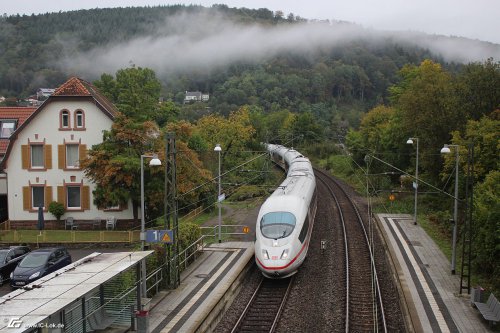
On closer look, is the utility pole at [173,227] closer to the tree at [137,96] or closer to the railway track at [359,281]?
the railway track at [359,281]

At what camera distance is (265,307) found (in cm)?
1941

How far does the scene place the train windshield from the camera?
2166 centimetres

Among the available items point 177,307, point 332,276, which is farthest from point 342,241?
point 177,307

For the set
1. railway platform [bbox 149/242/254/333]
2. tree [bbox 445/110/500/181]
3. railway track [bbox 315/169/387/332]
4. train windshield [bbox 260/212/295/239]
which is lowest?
railway track [bbox 315/169/387/332]

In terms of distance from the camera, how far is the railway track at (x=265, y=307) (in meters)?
17.6

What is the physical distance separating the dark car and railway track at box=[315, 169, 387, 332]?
13.4 m

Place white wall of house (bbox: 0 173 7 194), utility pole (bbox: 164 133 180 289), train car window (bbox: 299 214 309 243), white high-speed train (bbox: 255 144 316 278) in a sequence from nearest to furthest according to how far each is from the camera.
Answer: utility pole (bbox: 164 133 180 289), white high-speed train (bbox: 255 144 316 278), train car window (bbox: 299 214 309 243), white wall of house (bbox: 0 173 7 194)

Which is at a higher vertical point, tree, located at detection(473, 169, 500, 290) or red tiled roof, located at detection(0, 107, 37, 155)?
red tiled roof, located at detection(0, 107, 37, 155)

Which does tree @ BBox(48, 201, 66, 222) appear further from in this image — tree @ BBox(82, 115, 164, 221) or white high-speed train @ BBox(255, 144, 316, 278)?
white high-speed train @ BBox(255, 144, 316, 278)

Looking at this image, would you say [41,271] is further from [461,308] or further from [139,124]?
[461,308]

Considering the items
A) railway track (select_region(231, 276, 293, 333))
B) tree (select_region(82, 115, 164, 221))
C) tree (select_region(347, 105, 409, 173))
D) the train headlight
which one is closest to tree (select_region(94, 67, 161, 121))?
tree (select_region(82, 115, 164, 221))

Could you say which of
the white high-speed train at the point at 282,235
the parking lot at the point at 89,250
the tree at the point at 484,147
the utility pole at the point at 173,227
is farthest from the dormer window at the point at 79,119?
the tree at the point at 484,147

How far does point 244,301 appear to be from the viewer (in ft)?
66.3

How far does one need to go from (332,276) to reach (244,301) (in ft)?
16.0
